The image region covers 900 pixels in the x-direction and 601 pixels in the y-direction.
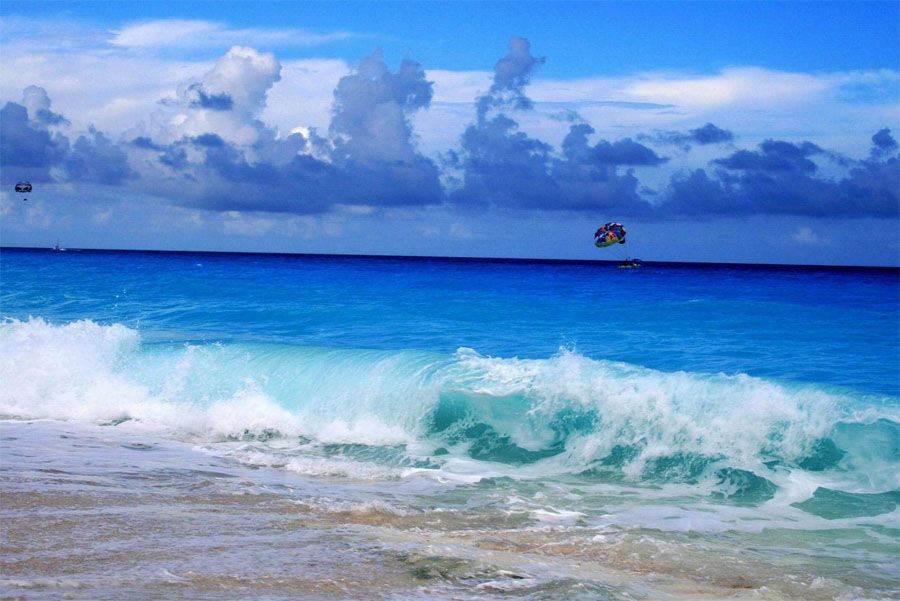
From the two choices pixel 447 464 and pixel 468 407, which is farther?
pixel 468 407

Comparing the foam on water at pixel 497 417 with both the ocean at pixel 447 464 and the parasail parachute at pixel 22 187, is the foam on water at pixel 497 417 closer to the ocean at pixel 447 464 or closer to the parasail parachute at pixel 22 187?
the ocean at pixel 447 464

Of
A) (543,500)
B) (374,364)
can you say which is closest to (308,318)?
(374,364)

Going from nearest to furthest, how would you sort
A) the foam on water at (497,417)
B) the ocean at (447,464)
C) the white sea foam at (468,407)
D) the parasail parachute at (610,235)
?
the ocean at (447,464) → the foam on water at (497,417) → the white sea foam at (468,407) → the parasail parachute at (610,235)

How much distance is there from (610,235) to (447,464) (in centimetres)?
1839

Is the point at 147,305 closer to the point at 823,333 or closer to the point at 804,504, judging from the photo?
the point at 823,333

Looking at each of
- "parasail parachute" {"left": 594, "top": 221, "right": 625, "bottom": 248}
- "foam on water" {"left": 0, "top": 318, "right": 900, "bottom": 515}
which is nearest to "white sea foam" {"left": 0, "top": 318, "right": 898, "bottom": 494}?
"foam on water" {"left": 0, "top": 318, "right": 900, "bottom": 515}

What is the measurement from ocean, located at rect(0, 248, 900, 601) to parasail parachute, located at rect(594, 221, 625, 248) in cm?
585

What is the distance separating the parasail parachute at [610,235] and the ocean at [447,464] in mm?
5849

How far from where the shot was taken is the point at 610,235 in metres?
26.8

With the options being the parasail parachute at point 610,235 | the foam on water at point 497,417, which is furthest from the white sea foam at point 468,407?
the parasail parachute at point 610,235

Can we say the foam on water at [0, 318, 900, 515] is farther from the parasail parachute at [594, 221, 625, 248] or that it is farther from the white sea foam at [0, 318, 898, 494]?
the parasail parachute at [594, 221, 625, 248]

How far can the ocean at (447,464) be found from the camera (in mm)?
5398

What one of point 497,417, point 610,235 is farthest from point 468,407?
point 610,235

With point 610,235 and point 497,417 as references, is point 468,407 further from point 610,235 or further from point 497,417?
point 610,235
